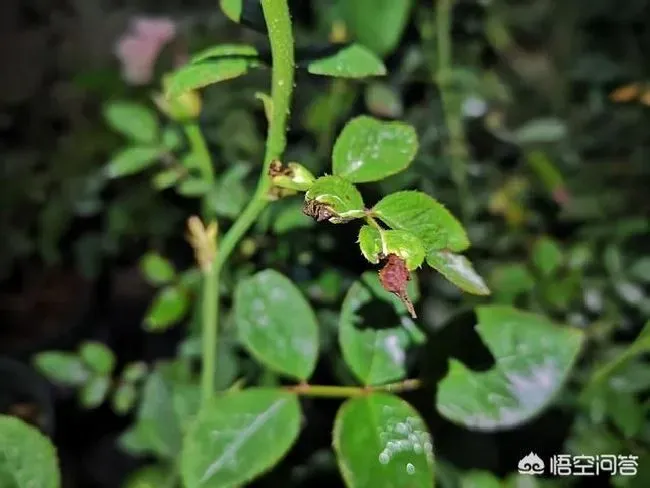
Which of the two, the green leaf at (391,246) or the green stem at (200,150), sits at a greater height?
the green leaf at (391,246)

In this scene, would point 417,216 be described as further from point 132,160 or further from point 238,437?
point 132,160

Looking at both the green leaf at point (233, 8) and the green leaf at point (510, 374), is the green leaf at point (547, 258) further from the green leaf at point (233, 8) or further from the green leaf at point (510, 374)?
the green leaf at point (233, 8)

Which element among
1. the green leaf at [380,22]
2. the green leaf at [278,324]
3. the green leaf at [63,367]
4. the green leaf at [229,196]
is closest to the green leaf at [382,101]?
the green leaf at [380,22]

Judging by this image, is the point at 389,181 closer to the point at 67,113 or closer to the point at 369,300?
the point at 369,300

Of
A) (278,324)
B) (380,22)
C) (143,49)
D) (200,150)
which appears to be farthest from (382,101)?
(143,49)

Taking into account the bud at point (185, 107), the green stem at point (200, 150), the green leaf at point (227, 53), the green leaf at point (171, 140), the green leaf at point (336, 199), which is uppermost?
the green leaf at point (227, 53)

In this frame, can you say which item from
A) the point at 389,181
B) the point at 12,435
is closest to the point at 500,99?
the point at 389,181

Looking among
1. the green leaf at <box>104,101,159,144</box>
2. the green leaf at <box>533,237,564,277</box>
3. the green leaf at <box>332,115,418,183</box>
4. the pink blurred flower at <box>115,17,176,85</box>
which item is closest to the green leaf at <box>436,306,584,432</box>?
the green leaf at <box>332,115,418,183</box>

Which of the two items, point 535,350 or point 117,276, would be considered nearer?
point 535,350
